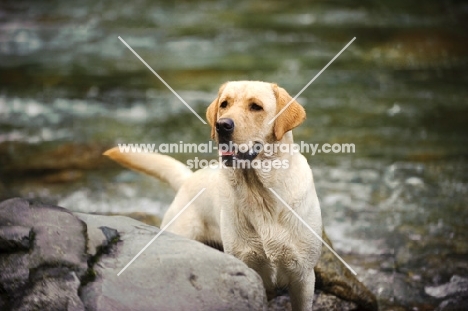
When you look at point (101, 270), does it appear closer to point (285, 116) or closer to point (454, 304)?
point (285, 116)

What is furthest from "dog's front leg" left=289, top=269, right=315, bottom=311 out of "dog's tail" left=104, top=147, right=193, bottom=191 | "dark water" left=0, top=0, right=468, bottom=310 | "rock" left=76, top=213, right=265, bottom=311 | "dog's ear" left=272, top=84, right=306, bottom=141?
"dog's tail" left=104, top=147, right=193, bottom=191

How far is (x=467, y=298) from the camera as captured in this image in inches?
204

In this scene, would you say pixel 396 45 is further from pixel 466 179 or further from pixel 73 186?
pixel 73 186

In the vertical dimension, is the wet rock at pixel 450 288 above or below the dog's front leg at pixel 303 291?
below

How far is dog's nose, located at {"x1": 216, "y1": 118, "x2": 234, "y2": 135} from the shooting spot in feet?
12.2

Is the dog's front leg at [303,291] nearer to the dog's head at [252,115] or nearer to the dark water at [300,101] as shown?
the dog's head at [252,115]

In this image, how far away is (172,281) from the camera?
364 centimetres

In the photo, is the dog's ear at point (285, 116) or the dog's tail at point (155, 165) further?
the dog's tail at point (155, 165)

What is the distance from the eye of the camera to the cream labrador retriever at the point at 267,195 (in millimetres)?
3926

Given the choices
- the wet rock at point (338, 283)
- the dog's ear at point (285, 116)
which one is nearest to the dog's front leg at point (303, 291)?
the wet rock at point (338, 283)

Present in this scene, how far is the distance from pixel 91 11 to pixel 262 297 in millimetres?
12843

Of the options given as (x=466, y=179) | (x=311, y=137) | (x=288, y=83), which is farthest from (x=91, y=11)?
(x=466, y=179)

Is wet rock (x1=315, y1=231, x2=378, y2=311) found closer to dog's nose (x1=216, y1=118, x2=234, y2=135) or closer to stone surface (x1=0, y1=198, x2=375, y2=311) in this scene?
stone surface (x1=0, y1=198, x2=375, y2=311)

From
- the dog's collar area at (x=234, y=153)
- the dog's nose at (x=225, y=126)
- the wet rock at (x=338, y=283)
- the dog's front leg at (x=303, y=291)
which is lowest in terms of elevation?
the wet rock at (x=338, y=283)
